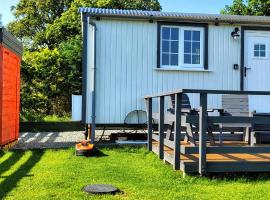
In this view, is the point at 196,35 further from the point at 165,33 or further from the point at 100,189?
the point at 100,189

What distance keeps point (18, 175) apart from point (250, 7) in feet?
69.0

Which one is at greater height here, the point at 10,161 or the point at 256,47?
the point at 256,47

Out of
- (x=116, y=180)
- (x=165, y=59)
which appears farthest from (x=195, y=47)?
(x=116, y=180)

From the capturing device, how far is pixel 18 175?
255 inches

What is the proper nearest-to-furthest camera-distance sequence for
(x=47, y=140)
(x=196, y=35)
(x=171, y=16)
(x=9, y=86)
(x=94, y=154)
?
(x=94, y=154) < (x=9, y=86) < (x=171, y=16) < (x=196, y=35) < (x=47, y=140)

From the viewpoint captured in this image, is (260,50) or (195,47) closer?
(195,47)

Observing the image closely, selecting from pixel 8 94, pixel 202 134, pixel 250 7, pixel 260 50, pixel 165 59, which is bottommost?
pixel 202 134

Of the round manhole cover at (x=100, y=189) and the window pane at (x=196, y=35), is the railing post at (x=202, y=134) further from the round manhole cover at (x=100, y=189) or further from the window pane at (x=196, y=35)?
the window pane at (x=196, y=35)

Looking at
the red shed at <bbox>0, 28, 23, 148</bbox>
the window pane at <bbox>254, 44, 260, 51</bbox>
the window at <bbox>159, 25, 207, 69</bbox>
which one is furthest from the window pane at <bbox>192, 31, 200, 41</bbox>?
the red shed at <bbox>0, 28, 23, 148</bbox>

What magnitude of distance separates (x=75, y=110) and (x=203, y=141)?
17.2 ft

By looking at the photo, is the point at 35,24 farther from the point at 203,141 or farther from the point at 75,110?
the point at 203,141

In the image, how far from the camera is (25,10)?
1314 inches

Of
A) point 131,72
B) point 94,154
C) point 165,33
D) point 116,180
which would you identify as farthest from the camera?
point 165,33

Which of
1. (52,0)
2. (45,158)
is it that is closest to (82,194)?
(45,158)
